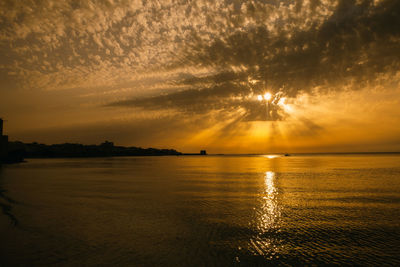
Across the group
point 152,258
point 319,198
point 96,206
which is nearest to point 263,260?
point 152,258

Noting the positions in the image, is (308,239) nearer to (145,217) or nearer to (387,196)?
(145,217)

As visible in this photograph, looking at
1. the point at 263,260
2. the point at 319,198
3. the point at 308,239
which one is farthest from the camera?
the point at 319,198

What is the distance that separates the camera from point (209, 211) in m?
16.6

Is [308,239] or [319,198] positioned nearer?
[308,239]

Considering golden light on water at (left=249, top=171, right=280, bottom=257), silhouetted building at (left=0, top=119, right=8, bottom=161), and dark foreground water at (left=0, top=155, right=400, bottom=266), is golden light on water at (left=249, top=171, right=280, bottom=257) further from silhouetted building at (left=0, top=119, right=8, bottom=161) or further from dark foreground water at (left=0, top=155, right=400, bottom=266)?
silhouetted building at (left=0, top=119, right=8, bottom=161)

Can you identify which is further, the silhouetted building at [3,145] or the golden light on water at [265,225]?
the silhouetted building at [3,145]

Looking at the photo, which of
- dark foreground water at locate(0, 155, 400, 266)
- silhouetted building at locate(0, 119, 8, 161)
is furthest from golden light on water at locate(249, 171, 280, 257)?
silhouetted building at locate(0, 119, 8, 161)

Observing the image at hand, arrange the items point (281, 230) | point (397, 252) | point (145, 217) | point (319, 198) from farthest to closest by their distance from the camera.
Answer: point (319, 198) < point (145, 217) < point (281, 230) < point (397, 252)

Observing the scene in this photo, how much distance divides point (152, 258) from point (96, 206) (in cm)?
1083

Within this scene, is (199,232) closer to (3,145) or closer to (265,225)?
(265,225)

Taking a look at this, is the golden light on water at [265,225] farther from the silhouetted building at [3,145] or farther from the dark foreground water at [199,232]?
the silhouetted building at [3,145]

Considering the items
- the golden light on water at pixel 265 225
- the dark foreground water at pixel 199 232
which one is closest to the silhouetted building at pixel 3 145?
the dark foreground water at pixel 199 232

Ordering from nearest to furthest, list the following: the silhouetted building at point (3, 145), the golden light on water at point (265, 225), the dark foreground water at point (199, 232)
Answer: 1. the dark foreground water at point (199, 232)
2. the golden light on water at point (265, 225)
3. the silhouetted building at point (3, 145)

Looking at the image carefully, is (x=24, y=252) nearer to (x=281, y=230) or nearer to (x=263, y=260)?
(x=263, y=260)
